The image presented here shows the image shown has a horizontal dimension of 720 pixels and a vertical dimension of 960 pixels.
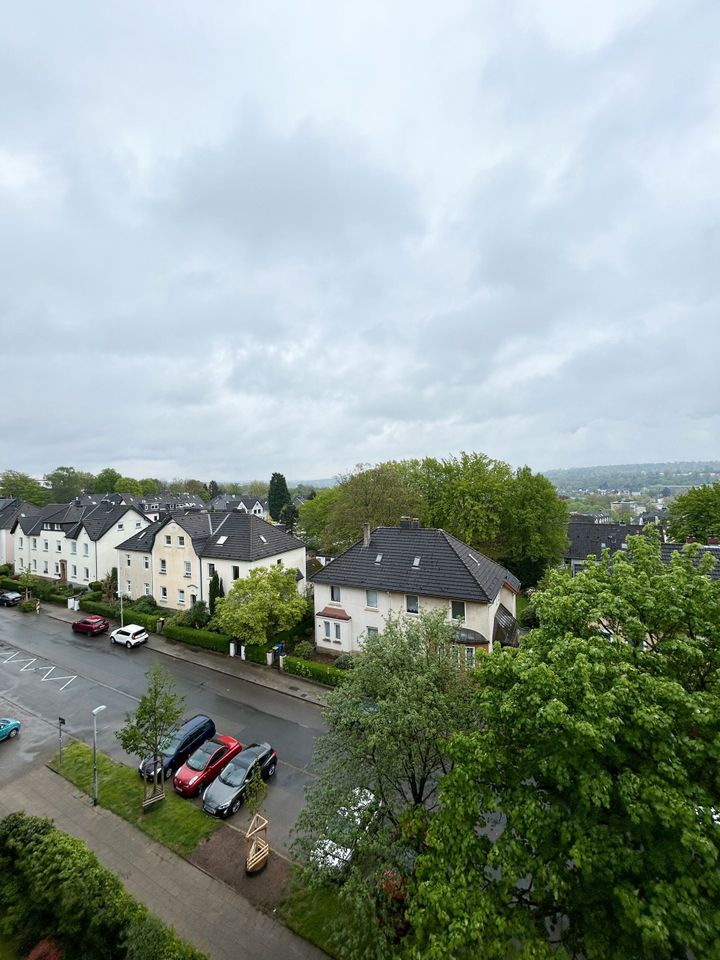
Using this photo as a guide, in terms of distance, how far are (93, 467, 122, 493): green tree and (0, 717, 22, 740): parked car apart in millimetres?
123476

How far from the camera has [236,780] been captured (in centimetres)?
1719

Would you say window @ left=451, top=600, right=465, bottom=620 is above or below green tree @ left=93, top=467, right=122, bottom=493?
below

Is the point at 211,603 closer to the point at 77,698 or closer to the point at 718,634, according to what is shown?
the point at 77,698

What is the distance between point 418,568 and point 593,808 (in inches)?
824

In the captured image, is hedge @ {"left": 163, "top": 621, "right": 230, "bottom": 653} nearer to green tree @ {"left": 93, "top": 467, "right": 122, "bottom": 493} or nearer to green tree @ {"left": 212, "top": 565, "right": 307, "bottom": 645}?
green tree @ {"left": 212, "top": 565, "right": 307, "bottom": 645}

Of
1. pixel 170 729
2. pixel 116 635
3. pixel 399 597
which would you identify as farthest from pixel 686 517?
pixel 116 635

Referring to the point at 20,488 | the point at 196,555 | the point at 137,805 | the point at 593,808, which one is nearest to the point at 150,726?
the point at 137,805

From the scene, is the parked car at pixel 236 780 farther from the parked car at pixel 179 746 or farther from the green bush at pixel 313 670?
the green bush at pixel 313 670

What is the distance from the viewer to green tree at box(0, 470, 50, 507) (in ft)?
352

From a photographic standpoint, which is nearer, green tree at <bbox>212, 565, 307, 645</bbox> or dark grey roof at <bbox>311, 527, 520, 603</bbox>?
dark grey roof at <bbox>311, 527, 520, 603</bbox>

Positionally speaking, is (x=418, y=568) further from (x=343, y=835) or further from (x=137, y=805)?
(x=343, y=835)

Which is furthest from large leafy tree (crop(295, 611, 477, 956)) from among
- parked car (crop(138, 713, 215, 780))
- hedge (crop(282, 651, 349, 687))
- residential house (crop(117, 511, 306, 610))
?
residential house (crop(117, 511, 306, 610))

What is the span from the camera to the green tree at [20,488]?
10729 cm

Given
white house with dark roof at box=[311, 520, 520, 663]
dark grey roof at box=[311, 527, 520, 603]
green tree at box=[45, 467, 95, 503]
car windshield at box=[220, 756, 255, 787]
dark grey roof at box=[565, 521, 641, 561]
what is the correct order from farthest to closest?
green tree at box=[45, 467, 95, 503]
dark grey roof at box=[565, 521, 641, 561]
dark grey roof at box=[311, 527, 520, 603]
white house with dark roof at box=[311, 520, 520, 663]
car windshield at box=[220, 756, 255, 787]
